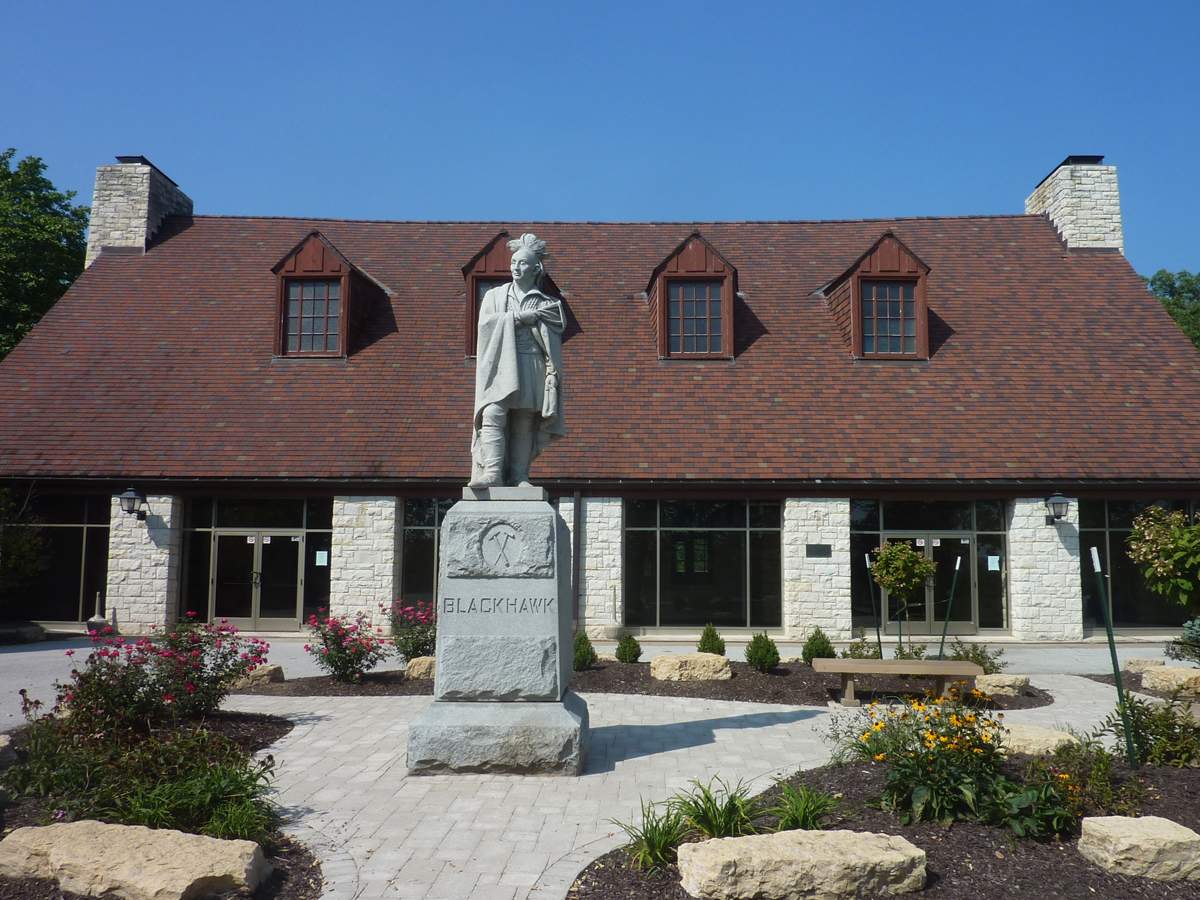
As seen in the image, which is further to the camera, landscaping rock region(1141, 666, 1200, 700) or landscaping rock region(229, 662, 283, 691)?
landscaping rock region(229, 662, 283, 691)

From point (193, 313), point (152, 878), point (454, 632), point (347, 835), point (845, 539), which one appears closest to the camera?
point (152, 878)

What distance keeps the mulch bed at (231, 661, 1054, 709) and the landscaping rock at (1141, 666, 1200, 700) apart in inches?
61.5

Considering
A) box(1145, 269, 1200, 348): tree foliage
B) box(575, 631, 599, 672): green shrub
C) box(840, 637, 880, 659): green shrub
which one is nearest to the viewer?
box(840, 637, 880, 659): green shrub

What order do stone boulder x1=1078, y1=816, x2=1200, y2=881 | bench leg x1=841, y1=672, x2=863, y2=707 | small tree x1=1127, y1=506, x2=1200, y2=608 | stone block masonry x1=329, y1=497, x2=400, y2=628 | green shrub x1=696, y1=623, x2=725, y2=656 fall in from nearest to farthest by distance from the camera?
stone boulder x1=1078, y1=816, x2=1200, y2=881
small tree x1=1127, y1=506, x2=1200, y2=608
bench leg x1=841, y1=672, x2=863, y2=707
green shrub x1=696, y1=623, x2=725, y2=656
stone block masonry x1=329, y1=497, x2=400, y2=628

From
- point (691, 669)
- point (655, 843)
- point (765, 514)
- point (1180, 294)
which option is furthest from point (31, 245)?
point (1180, 294)

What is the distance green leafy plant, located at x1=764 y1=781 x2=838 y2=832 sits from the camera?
5359 mm

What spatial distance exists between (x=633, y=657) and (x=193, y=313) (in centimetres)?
1342

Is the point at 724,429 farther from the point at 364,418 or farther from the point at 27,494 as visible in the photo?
the point at 27,494

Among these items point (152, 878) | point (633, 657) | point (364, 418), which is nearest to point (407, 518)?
point (364, 418)

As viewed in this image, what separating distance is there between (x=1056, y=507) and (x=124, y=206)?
21485 mm

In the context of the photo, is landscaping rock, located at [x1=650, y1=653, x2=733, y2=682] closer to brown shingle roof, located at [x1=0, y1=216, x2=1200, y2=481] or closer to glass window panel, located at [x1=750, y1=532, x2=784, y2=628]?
brown shingle roof, located at [x1=0, y1=216, x2=1200, y2=481]

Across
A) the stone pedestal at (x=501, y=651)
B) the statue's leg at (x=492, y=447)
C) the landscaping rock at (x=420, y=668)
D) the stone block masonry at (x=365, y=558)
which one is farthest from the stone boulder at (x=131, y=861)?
the stone block masonry at (x=365, y=558)

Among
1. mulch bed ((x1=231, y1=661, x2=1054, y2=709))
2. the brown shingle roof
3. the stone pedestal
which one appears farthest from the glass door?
the stone pedestal

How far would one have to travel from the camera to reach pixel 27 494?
56.4 feet
